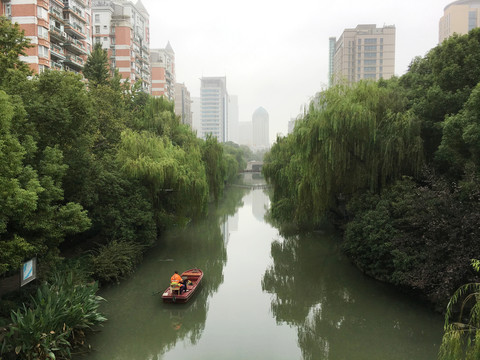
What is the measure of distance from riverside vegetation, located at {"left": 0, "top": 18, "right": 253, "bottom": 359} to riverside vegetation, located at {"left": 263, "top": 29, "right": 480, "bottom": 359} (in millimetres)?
5338

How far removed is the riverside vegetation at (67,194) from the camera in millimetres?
7066

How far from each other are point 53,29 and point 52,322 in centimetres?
2063

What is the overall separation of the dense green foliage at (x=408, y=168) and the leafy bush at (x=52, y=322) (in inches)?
283

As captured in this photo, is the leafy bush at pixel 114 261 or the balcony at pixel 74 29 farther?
the balcony at pixel 74 29

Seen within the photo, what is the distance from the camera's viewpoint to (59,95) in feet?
32.1

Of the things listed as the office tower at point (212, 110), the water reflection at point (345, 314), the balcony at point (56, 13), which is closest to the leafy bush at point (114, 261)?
the water reflection at point (345, 314)

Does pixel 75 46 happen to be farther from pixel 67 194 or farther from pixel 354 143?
pixel 354 143

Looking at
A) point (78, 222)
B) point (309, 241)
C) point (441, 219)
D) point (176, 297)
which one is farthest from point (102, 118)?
point (441, 219)

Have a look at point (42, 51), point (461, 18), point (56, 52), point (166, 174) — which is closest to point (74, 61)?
point (56, 52)

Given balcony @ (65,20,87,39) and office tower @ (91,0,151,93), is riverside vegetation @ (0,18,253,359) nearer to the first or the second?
balcony @ (65,20,87,39)

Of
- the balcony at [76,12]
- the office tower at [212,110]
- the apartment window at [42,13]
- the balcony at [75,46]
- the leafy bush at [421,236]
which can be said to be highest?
the office tower at [212,110]

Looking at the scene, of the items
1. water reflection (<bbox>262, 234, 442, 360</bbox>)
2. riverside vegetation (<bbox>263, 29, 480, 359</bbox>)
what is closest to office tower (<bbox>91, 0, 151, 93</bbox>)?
riverside vegetation (<bbox>263, 29, 480, 359</bbox>)

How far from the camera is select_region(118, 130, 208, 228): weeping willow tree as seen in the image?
13445 millimetres

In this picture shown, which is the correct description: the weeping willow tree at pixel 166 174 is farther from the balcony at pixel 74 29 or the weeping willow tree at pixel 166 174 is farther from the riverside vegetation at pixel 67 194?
the balcony at pixel 74 29
